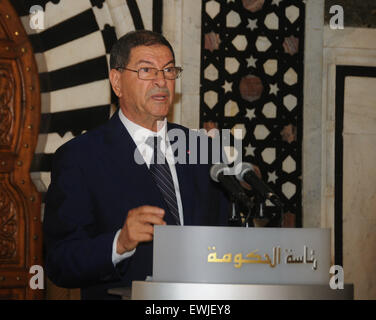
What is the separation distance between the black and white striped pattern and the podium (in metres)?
1.81

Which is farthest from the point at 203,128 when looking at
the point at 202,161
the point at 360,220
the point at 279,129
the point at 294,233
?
the point at 294,233

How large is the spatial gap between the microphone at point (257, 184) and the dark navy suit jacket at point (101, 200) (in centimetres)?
67

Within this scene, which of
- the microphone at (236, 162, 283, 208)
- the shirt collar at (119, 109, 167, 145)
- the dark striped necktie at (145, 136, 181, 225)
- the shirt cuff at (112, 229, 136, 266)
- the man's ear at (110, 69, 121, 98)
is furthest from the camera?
the man's ear at (110, 69, 121, 98)

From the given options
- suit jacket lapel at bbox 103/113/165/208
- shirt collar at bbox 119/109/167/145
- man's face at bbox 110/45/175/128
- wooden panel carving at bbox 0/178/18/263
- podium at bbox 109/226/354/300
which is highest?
Answer: man's face at bbox 110/45/175/128

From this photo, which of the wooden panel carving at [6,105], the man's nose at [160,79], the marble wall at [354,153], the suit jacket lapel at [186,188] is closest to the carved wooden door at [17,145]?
the wooden panel carving at [6,105]

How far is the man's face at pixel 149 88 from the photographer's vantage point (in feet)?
9.75

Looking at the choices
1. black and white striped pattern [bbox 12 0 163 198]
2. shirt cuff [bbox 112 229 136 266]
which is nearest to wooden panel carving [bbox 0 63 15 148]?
black and white striped pattern [bbox 12 0 163 198]

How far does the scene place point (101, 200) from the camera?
2.80m

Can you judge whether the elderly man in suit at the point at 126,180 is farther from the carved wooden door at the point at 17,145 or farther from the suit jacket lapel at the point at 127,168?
the carved wooden door at the point at 17,145

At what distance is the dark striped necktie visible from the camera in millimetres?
2789

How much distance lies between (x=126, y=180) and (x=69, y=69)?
3.37 feet

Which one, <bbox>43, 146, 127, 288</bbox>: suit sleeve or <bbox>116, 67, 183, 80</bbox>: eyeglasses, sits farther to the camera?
<bbox>116, 67, 183, 80</bbox>: eyeglasses

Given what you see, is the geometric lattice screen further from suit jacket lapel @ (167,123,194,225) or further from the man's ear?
suit jacket lapel @ (167,123,194,225)

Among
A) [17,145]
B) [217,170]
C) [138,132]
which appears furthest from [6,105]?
[217,170]
